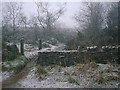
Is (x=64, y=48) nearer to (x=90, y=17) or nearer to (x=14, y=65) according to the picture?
(x=14, y=65)

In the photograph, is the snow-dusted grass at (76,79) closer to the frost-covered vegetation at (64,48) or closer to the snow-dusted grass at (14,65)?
the frost-covered vegetation at (64,48)

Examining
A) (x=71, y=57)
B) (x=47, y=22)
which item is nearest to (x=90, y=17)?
(x=47, y=22)

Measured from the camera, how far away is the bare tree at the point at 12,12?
22167 mm

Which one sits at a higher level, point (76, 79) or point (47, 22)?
point (47, 22)

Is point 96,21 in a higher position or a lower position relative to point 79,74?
higher

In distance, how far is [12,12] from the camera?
22547 mm

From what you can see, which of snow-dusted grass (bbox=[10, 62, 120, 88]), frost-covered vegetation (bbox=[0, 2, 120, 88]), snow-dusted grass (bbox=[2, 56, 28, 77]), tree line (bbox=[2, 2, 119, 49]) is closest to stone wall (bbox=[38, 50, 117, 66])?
frost-covered vegetation (bbox=[0, 2, 120, 88])

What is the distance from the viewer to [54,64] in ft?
32.1

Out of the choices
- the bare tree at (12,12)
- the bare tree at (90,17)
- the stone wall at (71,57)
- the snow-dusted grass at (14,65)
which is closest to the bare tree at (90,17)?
the bare tree at (90,17)

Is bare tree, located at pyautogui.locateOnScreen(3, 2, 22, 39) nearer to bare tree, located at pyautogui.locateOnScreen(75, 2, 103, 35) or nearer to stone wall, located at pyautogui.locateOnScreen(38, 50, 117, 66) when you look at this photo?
bare tree, located at pyautogui.locateOnScreen(75, 2, 103, 35)

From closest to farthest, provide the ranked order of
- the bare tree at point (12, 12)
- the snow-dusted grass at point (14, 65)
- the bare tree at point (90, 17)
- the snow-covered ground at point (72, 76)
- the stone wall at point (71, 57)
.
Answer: the snow-covered ground at point (72, 76), the snow-dusted grass at point (14, 65), the stone wall at point (71, 57), the bare tree at point (90, 17), the bare tree at point (12, 12)

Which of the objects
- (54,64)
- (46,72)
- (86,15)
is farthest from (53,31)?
(46,72)

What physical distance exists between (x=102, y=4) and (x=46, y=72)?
1379 centimetres

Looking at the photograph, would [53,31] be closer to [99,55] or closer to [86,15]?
[86,15]
